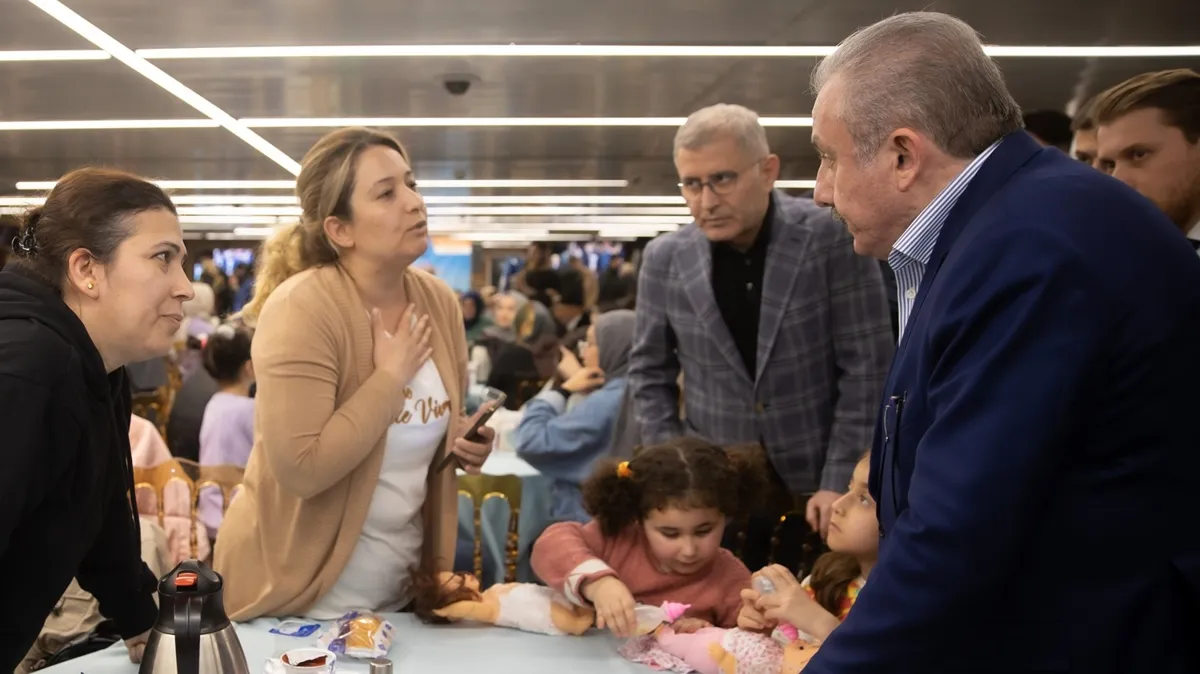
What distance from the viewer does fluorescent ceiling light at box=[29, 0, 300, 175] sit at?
135 inches

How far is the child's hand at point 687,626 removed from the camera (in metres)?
1.89

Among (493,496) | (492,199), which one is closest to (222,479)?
(493,496)

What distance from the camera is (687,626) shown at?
191 centimetres

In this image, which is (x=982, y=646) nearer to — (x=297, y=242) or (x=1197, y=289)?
(x=1197, y=289)

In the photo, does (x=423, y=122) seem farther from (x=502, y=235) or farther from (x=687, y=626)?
(x=502, y=235)

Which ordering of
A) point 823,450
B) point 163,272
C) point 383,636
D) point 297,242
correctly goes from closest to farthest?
point 163,272 < point 383,636 < point 297,242 < point 823,450

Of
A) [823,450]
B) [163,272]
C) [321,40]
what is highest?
[321,40]

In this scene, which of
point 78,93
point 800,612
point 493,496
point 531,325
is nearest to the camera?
point 800,612

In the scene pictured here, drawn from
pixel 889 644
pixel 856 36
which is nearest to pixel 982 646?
pixel 889 644

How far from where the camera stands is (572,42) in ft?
13.3

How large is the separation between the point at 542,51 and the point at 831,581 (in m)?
3.00

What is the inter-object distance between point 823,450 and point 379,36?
2588 millimetres

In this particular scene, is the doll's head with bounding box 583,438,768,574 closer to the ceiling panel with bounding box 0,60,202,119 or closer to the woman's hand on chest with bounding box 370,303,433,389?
the woman's hand on chest with bounding box 370,303,433,389

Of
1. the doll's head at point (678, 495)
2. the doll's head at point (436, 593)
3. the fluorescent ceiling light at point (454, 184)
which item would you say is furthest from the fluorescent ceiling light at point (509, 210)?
the doll's head at point (436, 593)
